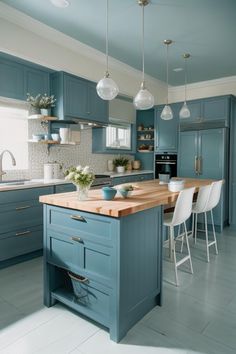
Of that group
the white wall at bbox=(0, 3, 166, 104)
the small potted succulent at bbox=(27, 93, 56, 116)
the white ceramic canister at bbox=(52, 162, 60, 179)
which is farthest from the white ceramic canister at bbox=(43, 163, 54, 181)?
the white wall at bbox=(0, 3, 166, 104)

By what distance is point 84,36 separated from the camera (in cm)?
382

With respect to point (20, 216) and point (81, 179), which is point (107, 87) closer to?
point (81, 179)

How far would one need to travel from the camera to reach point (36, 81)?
3715 millimetres

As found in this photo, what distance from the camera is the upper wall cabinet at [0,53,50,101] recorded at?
3.29 m

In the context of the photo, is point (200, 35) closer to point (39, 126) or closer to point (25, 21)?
point (25, 21)

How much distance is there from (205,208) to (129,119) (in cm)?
327

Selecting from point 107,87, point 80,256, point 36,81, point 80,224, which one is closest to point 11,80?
point 36,81

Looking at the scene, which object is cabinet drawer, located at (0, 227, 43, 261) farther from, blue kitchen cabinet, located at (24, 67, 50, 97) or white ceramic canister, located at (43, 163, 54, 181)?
blue kitchen cabinet, located at (24, 67, 50, 97)

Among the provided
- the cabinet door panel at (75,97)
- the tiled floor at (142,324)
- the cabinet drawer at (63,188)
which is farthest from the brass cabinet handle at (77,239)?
the cabinet door panel at (75,97)

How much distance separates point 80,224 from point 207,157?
3560 millimetres

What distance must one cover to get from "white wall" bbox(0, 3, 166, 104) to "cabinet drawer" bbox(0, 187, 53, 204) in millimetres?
1746

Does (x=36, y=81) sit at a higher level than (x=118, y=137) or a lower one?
higher

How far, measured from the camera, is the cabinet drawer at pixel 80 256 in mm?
1890

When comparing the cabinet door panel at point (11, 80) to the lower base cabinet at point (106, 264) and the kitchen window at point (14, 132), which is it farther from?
the lower base cabinet at point (106, 264)
